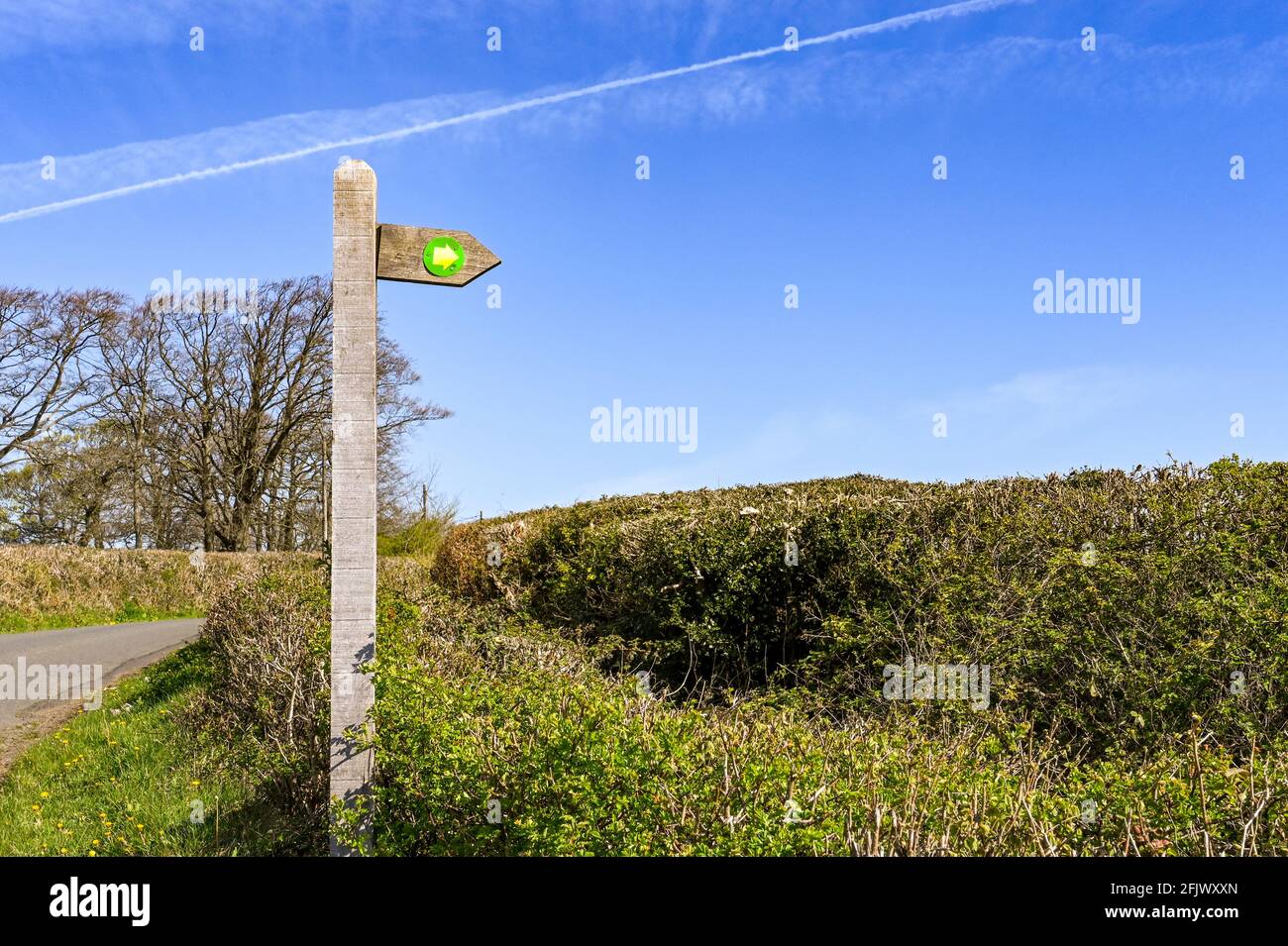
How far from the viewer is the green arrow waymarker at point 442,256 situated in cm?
471

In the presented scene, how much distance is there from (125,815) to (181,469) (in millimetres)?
27799

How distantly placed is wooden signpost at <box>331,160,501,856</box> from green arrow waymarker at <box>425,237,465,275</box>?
12 cm

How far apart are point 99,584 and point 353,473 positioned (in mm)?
20017

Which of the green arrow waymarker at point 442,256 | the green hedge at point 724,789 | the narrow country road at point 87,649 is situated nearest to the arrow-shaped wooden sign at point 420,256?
the green arrow waymarker at point 442,256

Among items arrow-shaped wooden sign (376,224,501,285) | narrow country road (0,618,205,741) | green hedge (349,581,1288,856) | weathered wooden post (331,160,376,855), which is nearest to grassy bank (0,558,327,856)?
weathered wooden post (331,160,376,855)

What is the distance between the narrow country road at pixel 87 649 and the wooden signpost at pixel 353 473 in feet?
24.1

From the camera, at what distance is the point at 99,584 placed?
68.9 ft

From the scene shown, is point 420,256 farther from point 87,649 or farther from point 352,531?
point 87,649

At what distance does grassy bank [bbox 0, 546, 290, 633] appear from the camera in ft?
63.0

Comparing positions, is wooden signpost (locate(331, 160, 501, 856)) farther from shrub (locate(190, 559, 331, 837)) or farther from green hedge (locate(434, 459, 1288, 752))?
green hedge (locate(434, 459, 1288, 752))

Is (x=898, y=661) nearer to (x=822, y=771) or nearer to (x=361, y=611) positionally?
(x=822, y=771)

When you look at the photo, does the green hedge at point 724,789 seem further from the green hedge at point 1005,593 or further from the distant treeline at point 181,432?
the distant treeline at point 181,432
